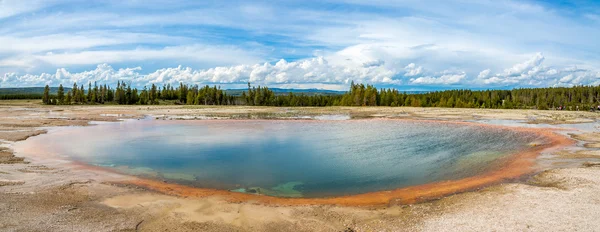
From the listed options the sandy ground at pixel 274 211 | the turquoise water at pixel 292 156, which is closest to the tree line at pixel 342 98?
the turquoise water at pixel 292 156

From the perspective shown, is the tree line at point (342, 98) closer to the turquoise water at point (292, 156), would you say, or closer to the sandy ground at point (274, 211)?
the turquoise water at point (292, 156)

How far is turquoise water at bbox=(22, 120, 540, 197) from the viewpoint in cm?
1411

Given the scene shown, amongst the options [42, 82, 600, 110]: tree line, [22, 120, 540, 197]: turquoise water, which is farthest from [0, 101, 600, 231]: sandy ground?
[42, 82, 600, 110]: tree line

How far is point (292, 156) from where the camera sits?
19.6 metres

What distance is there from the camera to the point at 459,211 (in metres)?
9.77

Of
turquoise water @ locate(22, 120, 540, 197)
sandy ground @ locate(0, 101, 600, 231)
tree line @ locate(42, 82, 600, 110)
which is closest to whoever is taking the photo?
sandy ground @ locate(0, 101, 600, 231)

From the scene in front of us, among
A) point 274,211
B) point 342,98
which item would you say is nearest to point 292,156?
point 274,211

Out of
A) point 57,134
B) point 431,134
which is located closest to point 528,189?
point 431,134

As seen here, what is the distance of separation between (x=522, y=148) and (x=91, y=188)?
2229cm

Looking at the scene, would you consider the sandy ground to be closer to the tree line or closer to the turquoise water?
the turquoise water

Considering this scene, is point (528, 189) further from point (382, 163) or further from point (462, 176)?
point (382, 163)

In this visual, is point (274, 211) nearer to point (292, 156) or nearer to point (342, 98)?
point (292, 156)

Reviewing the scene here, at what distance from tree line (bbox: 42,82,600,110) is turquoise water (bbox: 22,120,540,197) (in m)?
85.9

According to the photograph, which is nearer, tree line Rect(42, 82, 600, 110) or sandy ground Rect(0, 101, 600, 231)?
sandy ground Rect(0, 101, 600, 231)
